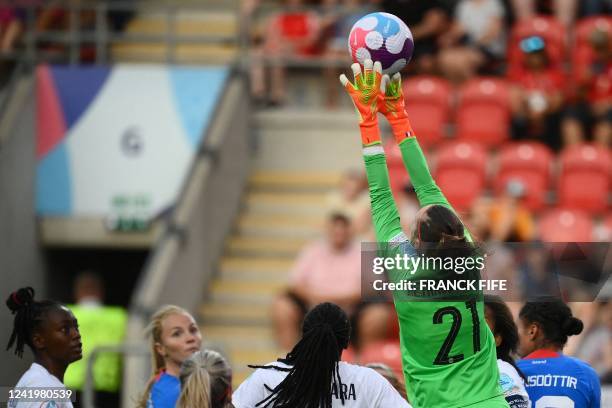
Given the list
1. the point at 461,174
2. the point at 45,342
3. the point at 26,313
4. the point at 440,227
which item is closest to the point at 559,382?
the point at 440,227

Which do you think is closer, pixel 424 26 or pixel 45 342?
pixel 45 342

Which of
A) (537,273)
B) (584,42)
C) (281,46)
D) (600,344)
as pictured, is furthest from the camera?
(281,46)

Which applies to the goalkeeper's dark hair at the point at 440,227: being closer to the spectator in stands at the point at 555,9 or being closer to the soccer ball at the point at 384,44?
the soccer ball at the point at 384,44

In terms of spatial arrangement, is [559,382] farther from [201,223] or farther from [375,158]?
[201,223]

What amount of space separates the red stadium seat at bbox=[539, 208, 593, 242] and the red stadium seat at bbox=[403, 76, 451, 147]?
Answer: 1.79 meters

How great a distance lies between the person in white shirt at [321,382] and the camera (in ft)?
18.9

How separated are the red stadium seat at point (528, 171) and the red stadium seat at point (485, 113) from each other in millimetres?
589

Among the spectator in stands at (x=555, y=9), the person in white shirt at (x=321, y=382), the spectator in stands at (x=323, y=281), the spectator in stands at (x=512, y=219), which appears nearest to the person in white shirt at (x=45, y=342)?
the person in white shirt at (x=321, y=382)

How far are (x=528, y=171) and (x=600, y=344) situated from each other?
294cm

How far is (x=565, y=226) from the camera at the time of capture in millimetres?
12539

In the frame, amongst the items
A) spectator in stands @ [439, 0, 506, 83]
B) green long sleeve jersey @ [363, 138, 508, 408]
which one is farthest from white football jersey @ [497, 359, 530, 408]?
spectator in stands @ [439, 0, 506, 83]

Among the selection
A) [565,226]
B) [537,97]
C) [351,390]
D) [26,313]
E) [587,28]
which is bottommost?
[351,390]

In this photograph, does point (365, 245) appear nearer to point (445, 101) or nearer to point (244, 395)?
point (244, 395)

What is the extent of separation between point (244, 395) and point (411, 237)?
38.2 inches
